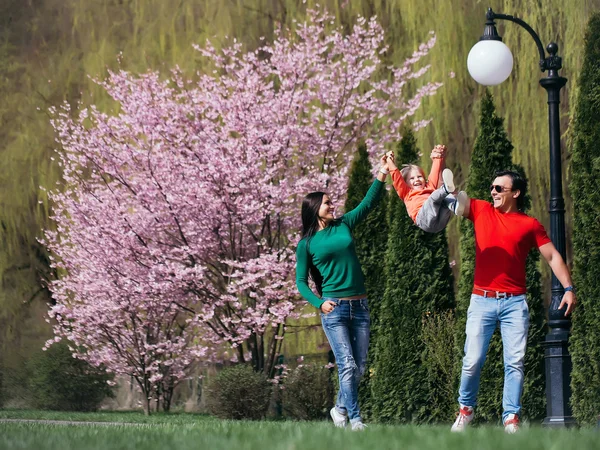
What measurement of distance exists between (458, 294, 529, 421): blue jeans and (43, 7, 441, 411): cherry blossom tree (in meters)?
8.47

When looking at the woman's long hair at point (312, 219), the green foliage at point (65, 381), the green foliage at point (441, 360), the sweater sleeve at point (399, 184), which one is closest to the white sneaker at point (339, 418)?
the woman's long hair at point (312, 219)

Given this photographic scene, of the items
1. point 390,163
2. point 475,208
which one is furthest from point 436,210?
point 390,163

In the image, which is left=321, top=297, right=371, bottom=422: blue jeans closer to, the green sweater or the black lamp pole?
the green sweater

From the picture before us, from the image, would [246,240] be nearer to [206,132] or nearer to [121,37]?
[206,132]

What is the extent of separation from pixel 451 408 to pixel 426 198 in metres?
6.28

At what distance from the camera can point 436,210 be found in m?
6.89

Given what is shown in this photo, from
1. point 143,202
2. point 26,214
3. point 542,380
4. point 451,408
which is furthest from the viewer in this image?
point 26,214

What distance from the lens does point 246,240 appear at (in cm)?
1681

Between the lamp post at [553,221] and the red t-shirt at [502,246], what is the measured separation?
229 cm

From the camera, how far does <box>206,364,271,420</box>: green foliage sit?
1485 cm

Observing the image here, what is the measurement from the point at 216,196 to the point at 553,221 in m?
7.72

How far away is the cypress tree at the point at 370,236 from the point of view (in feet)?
48.0

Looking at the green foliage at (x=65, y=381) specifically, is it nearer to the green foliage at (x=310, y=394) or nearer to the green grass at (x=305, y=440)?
the green foliage at (x=310, y=394)

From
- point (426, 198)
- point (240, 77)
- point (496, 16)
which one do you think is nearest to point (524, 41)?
point (240, 77)
